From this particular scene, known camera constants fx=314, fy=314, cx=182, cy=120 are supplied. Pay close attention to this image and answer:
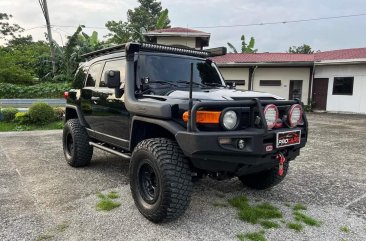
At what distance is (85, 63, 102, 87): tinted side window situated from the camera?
519 cm

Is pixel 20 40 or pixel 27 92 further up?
pixel 20 40

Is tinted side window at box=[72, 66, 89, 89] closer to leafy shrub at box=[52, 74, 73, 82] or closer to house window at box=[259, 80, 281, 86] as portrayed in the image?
leafy shrub at box=[52, 74, 73, 82]

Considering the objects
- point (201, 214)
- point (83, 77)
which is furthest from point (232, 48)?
point (201, 214)

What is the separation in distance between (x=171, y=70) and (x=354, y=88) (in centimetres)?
1607

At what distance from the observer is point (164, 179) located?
322cm

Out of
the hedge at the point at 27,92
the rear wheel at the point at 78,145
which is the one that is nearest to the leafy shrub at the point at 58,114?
the hedge at the point at 27,92

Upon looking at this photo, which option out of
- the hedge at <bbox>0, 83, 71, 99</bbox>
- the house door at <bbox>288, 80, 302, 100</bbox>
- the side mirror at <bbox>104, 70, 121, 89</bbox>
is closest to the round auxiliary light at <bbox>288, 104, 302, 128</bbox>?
the side mirror at <bbox>104, 70, 121, 89</bbox>

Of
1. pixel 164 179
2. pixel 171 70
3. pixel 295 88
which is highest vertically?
pixel 171 70

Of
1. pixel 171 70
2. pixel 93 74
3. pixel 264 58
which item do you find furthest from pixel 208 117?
pixel 264 58

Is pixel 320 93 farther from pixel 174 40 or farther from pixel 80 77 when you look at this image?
pixel 80 77

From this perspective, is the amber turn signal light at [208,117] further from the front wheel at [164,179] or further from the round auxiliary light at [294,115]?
the round auxiliary light at [294,115]

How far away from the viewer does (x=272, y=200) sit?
424 cm

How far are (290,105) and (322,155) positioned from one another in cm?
393

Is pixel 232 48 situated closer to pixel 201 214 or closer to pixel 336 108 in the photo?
pixel 336 108
